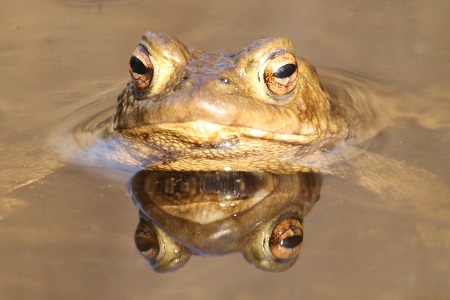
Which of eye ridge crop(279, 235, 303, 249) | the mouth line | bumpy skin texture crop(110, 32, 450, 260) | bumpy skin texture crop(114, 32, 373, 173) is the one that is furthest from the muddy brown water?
the mouth line

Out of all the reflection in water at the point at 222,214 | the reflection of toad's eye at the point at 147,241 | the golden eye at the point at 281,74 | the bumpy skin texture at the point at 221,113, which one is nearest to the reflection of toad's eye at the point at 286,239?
the reflection in water at the point at 222,214

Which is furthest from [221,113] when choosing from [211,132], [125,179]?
[125,179]

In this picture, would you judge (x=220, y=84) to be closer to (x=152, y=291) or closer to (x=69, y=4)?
(x=152, y=291)

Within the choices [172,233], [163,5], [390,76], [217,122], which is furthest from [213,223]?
[163,5]

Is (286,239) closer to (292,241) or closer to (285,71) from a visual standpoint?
(292,241)

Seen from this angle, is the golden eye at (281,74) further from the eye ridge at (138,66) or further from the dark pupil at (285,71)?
the eye ridge at (138,66)

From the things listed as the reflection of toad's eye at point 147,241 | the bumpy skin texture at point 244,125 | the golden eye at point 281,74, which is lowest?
the reflection of toad's eye at point 147,241
